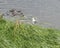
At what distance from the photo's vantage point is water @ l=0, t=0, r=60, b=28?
8.45 meters

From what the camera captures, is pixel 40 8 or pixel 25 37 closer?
pixel 25 37

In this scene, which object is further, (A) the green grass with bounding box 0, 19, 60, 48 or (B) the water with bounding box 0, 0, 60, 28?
(B) the water with bounding box 0, 0, 60, 28

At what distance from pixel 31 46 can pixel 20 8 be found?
369cm

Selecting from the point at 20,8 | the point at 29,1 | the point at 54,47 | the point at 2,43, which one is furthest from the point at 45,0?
the point at 2,43

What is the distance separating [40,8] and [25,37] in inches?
146

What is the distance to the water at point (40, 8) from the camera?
27.7 ft

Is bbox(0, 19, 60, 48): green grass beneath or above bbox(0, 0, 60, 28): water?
above

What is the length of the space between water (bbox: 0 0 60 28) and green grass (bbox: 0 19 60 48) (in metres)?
1.53

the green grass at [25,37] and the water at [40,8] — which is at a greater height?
the green grass at [25,37]

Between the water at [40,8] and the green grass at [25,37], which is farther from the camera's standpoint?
the water at [40,8]

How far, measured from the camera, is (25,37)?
5965 millimetres

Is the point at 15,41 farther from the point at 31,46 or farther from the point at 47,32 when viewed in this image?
the point at 47,32

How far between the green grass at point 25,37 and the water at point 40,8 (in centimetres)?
153

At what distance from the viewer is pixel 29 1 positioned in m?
10.3
